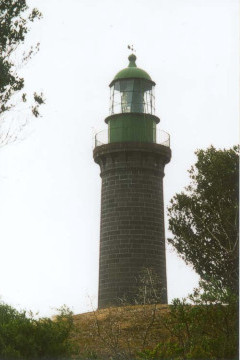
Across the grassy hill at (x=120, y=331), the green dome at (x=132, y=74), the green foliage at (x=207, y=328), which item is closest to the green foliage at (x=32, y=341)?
the grassy hill at (x=120, y=331)

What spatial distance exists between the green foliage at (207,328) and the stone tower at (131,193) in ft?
40.3

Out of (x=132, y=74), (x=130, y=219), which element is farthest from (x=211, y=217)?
(x=132, y=74)

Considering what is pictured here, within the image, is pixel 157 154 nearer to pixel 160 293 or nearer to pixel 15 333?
pixel 160 293

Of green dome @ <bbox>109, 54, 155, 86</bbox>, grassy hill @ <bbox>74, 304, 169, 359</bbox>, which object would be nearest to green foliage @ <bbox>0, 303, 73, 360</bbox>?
grassy hill @ <bbox>74, 304, 169, 359</bbox>

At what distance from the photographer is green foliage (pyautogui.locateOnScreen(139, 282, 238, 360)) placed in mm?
16453

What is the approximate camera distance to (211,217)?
1101 inches

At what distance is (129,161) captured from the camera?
3403 cm

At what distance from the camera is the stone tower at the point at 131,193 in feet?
105

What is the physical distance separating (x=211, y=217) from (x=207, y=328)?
9.73 metres

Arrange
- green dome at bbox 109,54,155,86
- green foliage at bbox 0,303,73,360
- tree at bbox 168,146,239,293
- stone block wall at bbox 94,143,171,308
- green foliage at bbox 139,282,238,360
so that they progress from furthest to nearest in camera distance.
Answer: green dome at bbox 109,54,155,86
stone block wall at bbox 94,143,171,308
tree at bbox 168,146,239,293
green foliage at bbox 0,303,73,360
green foliage at bbox 139,282,238,360

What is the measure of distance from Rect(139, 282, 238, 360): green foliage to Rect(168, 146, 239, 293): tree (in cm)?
756

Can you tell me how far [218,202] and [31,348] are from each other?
1215 cm

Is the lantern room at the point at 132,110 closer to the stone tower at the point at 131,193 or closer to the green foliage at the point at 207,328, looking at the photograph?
the stone tower at the point at 131,193

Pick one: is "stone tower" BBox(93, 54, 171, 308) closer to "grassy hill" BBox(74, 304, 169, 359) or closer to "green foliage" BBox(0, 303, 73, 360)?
"grassy hill" BBox(74, 304, 169, 359)
